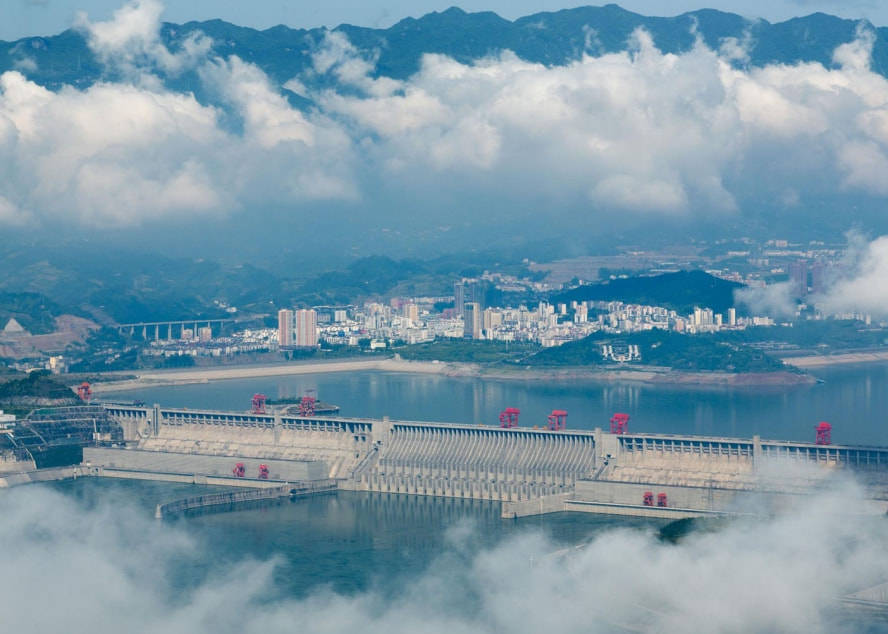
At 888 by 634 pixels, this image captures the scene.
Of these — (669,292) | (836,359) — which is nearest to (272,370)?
(836,359)

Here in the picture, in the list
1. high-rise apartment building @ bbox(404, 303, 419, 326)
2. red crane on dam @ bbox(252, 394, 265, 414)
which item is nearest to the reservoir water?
red crane on dam @ bbox(252, 394, 265, 414)

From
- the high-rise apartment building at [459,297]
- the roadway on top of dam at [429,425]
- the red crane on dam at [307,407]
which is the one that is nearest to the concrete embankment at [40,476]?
the roadway on top of dam at [429,425]

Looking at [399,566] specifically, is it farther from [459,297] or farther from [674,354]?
[459,297]

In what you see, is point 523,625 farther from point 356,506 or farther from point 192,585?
point 356,506

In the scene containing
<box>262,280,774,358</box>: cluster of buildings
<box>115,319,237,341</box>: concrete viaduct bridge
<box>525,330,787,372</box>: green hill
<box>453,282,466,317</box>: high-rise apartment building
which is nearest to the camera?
<box>525,330,787,372</box>: green hill

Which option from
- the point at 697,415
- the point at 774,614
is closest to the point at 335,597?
the point at 774,614

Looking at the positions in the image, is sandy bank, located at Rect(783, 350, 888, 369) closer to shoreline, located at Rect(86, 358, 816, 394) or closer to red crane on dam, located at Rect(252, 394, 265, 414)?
shoreline, located at Rect(86, 358, 816, 394)

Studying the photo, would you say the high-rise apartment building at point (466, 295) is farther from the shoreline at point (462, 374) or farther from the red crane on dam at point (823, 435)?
the red crane on dam at point (823, 435)
